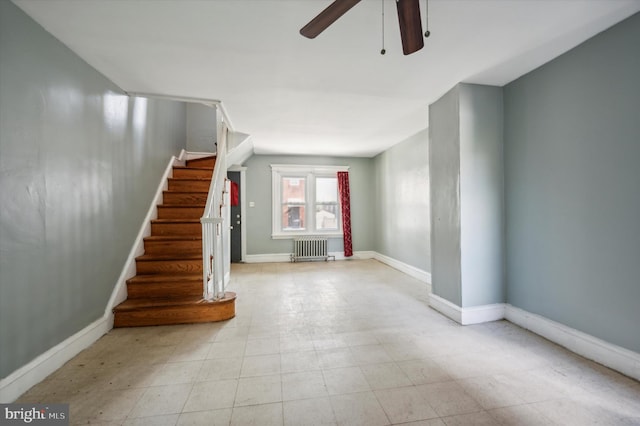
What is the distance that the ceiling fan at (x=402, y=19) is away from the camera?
1284 mm

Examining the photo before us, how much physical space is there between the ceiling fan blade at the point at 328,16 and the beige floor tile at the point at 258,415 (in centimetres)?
217

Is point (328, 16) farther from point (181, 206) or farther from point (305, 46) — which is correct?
point (181, 206)

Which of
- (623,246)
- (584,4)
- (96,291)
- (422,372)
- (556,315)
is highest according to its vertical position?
(584,4)

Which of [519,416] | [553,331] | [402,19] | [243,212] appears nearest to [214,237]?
[402,19]

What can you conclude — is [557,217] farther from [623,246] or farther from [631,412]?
[631,412]

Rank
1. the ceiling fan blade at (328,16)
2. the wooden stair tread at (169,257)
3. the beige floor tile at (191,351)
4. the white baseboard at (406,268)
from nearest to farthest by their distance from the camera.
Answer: the ceiling fan blade at (328,16), the beige floor tile at (191,351), the wooden stair tread at (169,257), the white baseboard at (406,268)

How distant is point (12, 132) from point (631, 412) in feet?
13.3

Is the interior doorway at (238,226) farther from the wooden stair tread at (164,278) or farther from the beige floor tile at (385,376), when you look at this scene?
the beige floor tile at (385,376)

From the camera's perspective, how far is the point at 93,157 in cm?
243

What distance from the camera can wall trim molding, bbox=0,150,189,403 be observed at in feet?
5.36

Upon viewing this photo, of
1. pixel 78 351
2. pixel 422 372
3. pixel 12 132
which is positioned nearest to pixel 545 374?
pixel 422 372

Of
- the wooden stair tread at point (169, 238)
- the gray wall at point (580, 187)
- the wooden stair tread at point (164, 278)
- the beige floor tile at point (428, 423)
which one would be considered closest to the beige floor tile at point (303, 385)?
the beige floor tile at point (428, 423)

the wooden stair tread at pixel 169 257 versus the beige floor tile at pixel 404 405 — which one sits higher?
the wooden stair tread at pixel 169 257

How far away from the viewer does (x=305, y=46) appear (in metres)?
2.08
